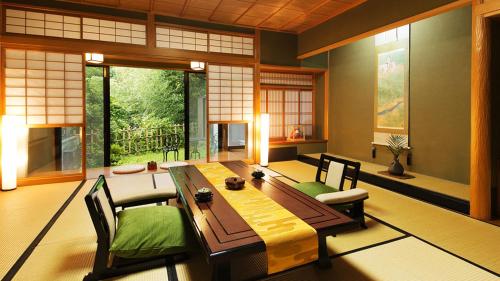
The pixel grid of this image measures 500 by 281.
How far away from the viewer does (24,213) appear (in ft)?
9.53

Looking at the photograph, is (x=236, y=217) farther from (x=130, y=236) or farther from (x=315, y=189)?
(x=315, y=189)

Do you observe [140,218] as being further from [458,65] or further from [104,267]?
[458,65]

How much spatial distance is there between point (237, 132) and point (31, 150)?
4.18 m

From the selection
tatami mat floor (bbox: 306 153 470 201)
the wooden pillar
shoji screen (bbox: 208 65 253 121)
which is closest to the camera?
the wooden pillar

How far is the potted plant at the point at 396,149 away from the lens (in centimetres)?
402

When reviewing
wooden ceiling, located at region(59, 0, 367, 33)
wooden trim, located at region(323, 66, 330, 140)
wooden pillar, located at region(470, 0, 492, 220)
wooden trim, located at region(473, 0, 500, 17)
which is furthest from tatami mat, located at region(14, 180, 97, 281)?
wooden trim, located at region(323, 66, 330, 140)

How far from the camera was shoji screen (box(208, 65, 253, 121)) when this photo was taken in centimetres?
534

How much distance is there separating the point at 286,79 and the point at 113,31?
3.63 metres

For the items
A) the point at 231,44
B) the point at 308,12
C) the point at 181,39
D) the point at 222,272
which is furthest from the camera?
the point at 231,44

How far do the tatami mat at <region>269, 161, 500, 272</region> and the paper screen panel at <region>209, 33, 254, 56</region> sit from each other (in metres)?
3.49

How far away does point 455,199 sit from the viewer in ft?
9.86

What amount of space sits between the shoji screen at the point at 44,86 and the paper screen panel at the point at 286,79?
3.56 meters

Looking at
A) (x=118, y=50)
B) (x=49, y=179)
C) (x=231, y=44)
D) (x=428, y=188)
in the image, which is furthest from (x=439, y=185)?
(x=49, y=179)

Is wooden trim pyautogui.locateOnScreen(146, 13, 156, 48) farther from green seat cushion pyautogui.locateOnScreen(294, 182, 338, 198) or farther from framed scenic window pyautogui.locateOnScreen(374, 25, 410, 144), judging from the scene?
framed scenic window pyautogui.locateOnScreen(374, 25, 410, 144)
